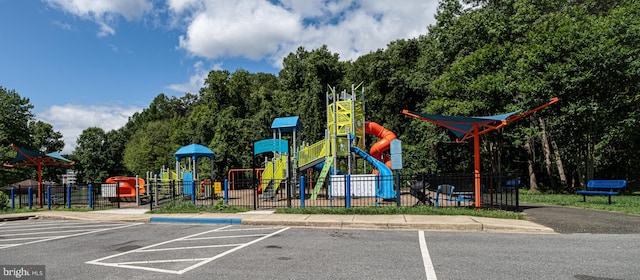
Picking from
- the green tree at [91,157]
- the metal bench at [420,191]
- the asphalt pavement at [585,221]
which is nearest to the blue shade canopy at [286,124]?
the metal bench at [420,191]

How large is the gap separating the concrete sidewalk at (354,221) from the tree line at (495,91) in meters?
14.1

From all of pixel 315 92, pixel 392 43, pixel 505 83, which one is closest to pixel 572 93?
pixel 505 83

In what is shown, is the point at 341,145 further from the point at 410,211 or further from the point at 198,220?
the point at 198,220

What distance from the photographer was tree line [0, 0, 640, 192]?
20.4m

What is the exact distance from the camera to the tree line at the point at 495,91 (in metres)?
20.4

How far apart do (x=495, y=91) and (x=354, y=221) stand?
56.4 ft

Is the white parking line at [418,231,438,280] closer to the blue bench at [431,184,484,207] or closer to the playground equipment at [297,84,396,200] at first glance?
the blue bench at [431,184,484,207]

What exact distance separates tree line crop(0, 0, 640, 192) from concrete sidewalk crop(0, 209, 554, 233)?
14.1 m

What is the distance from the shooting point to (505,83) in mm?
23203

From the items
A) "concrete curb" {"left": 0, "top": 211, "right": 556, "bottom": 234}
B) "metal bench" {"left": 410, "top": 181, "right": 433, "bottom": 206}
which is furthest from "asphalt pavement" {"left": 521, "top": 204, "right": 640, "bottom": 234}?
"metal bench" {"left": 410, "top": 181, "right": 433, "bottom": 206}

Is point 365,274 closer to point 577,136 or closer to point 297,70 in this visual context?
point 577,136

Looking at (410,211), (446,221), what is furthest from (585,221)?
(410,211)

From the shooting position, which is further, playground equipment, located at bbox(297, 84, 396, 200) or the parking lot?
playground equipment, located at bbox(297, 84, 396, 200)

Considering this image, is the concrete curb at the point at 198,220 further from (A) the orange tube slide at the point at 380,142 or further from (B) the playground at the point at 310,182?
(A) the orange tube slide at the point at 380,142
